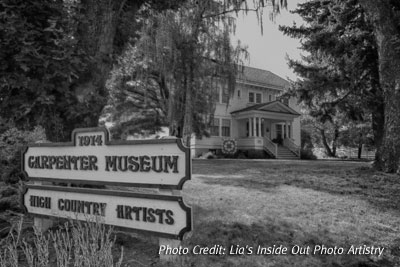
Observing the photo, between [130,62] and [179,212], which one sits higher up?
[130,62]

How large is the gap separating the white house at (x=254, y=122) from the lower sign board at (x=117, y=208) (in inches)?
818

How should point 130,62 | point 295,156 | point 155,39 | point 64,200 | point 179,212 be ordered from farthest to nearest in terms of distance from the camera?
point 295,156 < point 130,62 < point 155,39 < point 64,200 < point 179,212

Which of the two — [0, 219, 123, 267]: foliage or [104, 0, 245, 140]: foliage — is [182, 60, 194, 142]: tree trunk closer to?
[104, 0, 245, 140]: foliage

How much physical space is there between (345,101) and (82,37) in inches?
476

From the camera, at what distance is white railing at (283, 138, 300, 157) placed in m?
25.8

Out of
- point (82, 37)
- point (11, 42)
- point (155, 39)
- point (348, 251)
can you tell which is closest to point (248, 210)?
point (348, 251)

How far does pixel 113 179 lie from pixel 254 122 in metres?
23.3

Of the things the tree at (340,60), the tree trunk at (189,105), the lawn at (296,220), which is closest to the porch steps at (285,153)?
the tree trunk at (189,105)

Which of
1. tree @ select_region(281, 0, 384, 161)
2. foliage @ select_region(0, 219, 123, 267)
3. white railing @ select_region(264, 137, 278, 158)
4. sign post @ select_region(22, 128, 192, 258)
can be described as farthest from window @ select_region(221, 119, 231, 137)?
foliage @ select_region(0, 219, 123, 267)

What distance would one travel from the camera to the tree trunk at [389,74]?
877 centimetres

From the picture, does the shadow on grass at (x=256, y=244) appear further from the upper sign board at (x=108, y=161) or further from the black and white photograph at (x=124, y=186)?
the upper sign board at (x=108, y=161)

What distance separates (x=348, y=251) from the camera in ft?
10.7

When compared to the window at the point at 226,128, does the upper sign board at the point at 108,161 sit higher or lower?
lower

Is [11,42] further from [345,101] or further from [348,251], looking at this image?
[345,101]
